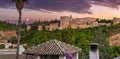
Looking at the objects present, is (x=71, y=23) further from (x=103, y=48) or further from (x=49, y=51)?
(x=49, y=51)

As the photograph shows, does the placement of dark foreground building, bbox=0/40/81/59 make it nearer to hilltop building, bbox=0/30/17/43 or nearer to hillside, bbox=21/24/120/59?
hillside, bbox=21/24/120/59

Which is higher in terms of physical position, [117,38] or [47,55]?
[47,55]

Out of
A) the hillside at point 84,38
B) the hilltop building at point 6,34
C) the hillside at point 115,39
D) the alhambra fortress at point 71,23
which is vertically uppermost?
the hillside at point 84,38

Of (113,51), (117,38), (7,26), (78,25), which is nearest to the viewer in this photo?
(113,51)

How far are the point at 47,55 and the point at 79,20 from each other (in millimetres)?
108738

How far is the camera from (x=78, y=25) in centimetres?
11850

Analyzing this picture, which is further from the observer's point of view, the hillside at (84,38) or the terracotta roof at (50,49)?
the hillside at (84,38)

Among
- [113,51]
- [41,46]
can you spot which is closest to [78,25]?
[113,51]

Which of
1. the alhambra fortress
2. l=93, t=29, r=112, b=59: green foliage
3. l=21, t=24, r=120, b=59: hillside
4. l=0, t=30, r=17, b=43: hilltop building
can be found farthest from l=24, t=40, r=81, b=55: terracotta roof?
l=0, t=30, r=17, b=43: hilltop building

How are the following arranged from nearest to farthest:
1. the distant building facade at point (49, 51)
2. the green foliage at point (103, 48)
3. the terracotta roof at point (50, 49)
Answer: the distant building facade at point (49, 51) < the terracotta roof at point (50, 49) < the green foliage at point (103, 48)

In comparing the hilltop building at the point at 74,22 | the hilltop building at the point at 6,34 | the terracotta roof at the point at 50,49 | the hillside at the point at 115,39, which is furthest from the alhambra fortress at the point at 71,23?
the terracotta roof at the point at 50,49

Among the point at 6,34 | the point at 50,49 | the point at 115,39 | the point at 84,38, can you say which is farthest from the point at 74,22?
the point at 50,49

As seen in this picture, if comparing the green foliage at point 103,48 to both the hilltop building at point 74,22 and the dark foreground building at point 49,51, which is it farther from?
the hilltop building at point 74,22

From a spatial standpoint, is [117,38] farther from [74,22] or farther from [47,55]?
[47,55]
